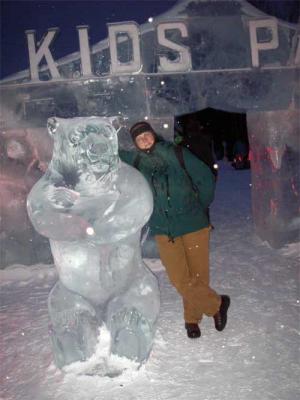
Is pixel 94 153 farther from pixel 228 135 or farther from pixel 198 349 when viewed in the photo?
pixel 228 135

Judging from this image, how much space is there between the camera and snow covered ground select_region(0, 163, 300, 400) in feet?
9.17

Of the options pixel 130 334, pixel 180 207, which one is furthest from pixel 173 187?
pixel 130 334

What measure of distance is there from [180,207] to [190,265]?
50cm

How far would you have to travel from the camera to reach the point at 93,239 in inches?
101

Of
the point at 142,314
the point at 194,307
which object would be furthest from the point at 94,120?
the point at 194,307

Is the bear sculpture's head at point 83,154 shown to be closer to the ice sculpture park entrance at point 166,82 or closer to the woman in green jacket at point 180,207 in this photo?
the woman in green jacket at point 180,207

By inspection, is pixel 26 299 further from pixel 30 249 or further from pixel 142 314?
pixel 142 314

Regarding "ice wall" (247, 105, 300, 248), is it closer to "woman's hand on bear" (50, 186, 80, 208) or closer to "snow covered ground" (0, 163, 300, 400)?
"snow covered ground" (0, 163, 300, 400)

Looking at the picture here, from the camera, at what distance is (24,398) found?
2822mm

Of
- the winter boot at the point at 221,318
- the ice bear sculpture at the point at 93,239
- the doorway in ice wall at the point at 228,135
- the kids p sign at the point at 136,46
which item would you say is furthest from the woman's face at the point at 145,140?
the doorway in ice wall at the point at 228,135

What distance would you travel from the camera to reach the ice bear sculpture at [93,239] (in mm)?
2484

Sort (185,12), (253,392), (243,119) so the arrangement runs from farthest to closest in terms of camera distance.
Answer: (243,119), (185,12), (253,392)

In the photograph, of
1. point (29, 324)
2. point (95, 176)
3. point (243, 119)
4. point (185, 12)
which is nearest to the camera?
point (95, 176)

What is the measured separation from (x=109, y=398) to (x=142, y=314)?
0.58 metres
